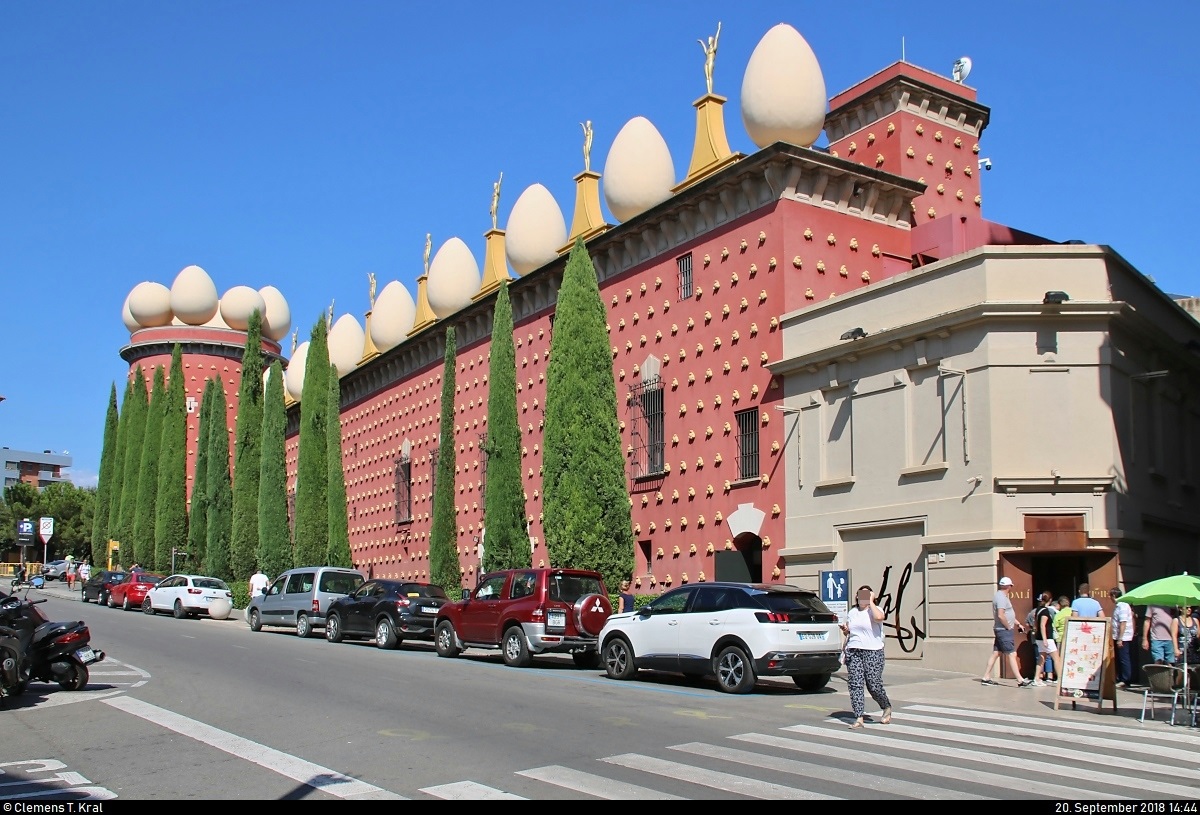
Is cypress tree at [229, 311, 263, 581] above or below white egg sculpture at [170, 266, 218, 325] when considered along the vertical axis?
below

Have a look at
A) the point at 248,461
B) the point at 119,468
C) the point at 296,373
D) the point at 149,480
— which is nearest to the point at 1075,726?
the point at 248,461

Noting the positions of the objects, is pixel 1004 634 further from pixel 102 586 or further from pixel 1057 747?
pixel 102 586

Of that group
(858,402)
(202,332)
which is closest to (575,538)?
(858,402)

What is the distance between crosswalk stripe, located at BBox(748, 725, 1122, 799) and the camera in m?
9.50

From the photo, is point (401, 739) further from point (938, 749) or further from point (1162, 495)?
point (1162, 495)

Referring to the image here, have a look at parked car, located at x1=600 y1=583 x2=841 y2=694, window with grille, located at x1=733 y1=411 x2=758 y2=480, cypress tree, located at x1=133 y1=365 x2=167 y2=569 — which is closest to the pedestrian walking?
parked car, located at x1=600 y1=583 x2=841 y2=694

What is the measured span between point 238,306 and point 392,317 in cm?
2625

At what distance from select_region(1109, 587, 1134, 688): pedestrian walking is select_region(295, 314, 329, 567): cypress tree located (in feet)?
101

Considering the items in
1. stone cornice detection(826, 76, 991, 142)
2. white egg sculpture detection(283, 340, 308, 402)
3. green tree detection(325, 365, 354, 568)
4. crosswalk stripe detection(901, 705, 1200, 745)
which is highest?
stone cornice detection(826, 76, 991, 142)

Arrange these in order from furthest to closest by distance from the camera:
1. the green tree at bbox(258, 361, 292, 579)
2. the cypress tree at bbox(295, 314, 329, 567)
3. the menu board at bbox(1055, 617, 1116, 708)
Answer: the green tree at bbox(258, 361, 292, 579) < the cypress tree at bbox(295, 314, 329, 567) < the menu board at bbox(1055, 617, 1116, 708)

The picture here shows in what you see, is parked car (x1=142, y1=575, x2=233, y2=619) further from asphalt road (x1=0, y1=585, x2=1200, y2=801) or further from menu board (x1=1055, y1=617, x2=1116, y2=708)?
menu board (x1=1055, y1=617, x2=1116, y2=708)

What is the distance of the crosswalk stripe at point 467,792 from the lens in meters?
8.84

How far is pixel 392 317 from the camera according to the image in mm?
46281

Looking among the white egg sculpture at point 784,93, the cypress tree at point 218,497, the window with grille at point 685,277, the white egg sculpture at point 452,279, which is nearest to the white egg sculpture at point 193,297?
the cypress tree at point 218,497
